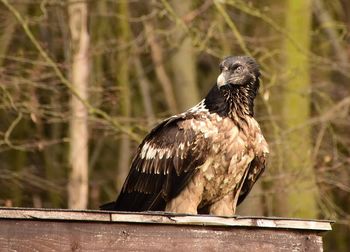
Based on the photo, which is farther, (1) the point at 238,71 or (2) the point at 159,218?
(1) the point at 238,71

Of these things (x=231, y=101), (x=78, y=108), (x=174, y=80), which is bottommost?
(x=231, y=101)

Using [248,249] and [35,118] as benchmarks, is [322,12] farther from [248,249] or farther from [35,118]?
[248,249]

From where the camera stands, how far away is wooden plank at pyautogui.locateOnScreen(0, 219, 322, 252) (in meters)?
6.51

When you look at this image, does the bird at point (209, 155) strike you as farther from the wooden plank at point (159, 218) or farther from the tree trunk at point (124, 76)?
the tree trunk at point (124, 76)

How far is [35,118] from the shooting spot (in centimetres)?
1206

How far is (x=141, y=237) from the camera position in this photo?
6.70 m

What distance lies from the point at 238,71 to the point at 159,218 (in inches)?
103

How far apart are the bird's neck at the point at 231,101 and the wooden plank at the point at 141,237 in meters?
1.99

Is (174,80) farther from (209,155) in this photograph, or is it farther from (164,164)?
(209,155)

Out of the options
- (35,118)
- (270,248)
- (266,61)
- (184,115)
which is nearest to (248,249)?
(270,248)

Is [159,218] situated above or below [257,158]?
below

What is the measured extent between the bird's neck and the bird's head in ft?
0.20

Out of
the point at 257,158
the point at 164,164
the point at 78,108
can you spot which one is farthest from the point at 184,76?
→ the point at 257,158

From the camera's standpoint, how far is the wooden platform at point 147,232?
6504 millimetres
